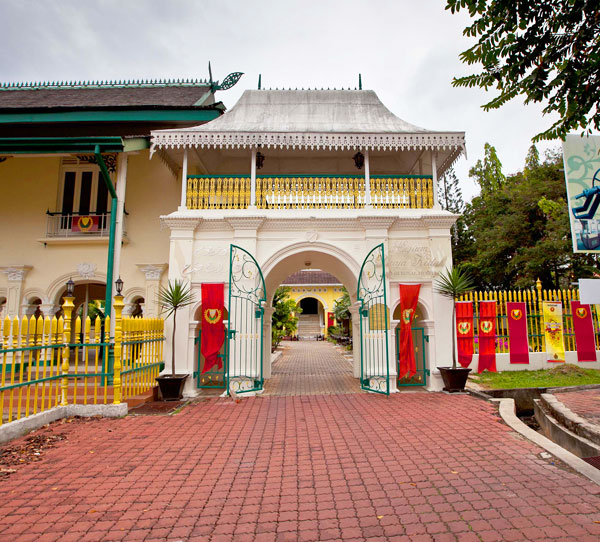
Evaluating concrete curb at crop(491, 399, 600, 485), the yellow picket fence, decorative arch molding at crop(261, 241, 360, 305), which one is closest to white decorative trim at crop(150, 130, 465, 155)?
decorative arch molding at crop(261, 241, 360, 305)

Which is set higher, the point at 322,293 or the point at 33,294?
the point at 322,293

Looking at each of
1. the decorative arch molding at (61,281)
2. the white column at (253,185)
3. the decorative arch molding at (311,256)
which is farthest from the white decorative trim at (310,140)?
the decorative arch molding at (61,281)

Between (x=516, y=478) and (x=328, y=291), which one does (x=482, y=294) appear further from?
(x=328, y=291)

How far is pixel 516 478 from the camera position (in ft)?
11.7

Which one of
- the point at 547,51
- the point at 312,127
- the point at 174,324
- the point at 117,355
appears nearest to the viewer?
the point at 547,51

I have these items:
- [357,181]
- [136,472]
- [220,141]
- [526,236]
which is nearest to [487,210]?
[526,236]

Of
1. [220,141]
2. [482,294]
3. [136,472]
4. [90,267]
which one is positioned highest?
[220,141]

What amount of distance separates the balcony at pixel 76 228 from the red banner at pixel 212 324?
12.7 feet

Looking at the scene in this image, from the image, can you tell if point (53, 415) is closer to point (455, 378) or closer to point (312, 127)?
point (455, 378)

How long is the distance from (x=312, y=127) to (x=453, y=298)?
4970 mm

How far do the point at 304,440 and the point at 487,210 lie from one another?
15.5 m

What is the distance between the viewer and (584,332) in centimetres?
962

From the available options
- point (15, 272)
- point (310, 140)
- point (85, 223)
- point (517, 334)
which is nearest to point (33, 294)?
point (15, 272)

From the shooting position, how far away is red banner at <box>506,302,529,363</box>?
368 inches
